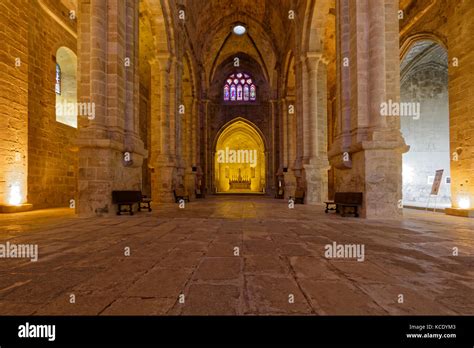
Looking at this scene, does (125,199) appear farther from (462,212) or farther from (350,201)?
(462,212)

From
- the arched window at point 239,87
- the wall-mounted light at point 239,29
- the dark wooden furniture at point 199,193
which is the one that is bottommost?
the dark wooden furniture at point 199,193

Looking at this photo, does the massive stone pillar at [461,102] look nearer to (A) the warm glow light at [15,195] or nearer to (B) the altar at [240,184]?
(A) the warm glow light at [15,195]

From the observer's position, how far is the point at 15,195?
1012cm

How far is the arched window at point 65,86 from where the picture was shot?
13547 mm

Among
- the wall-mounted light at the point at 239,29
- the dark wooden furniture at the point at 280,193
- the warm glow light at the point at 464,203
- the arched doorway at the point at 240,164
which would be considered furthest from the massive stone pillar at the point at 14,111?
the arched doorway at the point at 240,164

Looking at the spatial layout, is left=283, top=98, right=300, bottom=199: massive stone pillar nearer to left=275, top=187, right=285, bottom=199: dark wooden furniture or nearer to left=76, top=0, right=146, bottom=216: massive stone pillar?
left=275, top=187, right=285, bottom=199: dark wooden furniture

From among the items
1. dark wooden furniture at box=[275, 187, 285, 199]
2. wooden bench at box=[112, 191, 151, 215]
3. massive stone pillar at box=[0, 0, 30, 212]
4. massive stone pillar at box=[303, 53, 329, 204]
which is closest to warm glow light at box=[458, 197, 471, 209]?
massive stone pillar at box=[303, 53, 329, 204]

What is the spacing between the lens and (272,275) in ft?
9.02

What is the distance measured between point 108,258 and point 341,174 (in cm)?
715

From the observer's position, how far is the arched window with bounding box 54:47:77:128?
13.5 metres

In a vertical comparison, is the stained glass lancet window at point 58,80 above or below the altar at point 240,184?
above

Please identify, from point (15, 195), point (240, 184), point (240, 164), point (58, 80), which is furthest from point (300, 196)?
point (240, 164)

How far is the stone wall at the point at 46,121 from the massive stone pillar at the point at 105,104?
5158 mm
